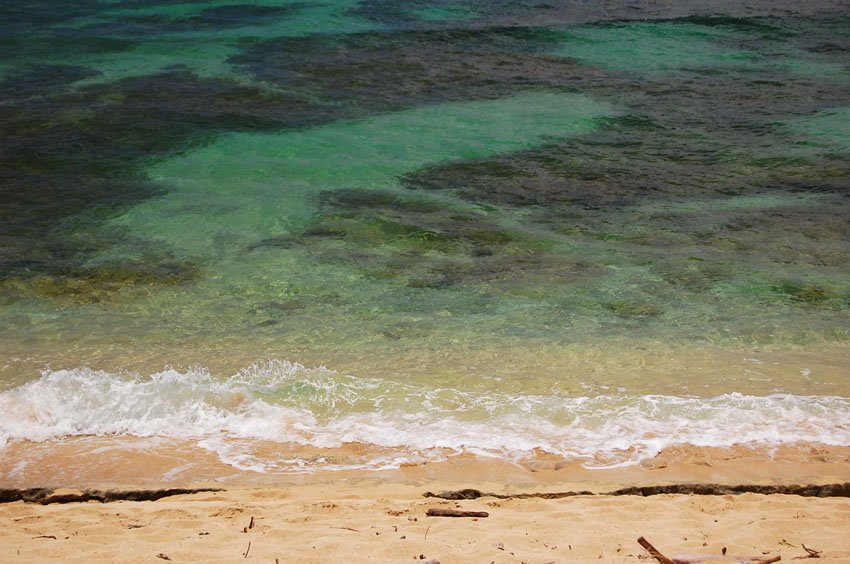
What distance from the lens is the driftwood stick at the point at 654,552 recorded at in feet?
10.0

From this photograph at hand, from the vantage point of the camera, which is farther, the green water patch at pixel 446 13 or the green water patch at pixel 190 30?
the green water patch at pixel 446 13

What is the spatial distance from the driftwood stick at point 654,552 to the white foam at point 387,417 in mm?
1054

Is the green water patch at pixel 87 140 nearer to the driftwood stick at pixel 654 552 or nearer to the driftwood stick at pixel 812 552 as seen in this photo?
the driftwood stick at pixel 654 552

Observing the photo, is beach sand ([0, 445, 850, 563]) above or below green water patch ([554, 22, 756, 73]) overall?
below

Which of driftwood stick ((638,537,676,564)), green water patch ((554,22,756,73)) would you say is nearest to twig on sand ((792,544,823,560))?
driftwood stick ((638,537,676,564))

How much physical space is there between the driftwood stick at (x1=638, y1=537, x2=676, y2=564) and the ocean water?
1.08 m

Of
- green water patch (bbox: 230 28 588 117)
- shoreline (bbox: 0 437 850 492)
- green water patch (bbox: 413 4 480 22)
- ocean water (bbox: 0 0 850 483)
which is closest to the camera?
shoreline (bbox: 0 437 850 492)

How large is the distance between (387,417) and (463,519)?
4.12ft

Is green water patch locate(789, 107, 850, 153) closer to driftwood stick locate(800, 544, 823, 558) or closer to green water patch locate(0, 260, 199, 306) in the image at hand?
green water patch locate(0, 260, 199, 306)

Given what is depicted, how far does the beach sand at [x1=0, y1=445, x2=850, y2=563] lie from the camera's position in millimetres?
3248

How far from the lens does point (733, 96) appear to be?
1140 centimetres

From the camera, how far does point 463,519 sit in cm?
359

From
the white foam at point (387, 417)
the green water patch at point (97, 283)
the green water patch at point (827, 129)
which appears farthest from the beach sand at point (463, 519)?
the green water patch at point (827, 129)

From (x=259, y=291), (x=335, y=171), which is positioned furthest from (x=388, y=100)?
(x=259, y=291)
